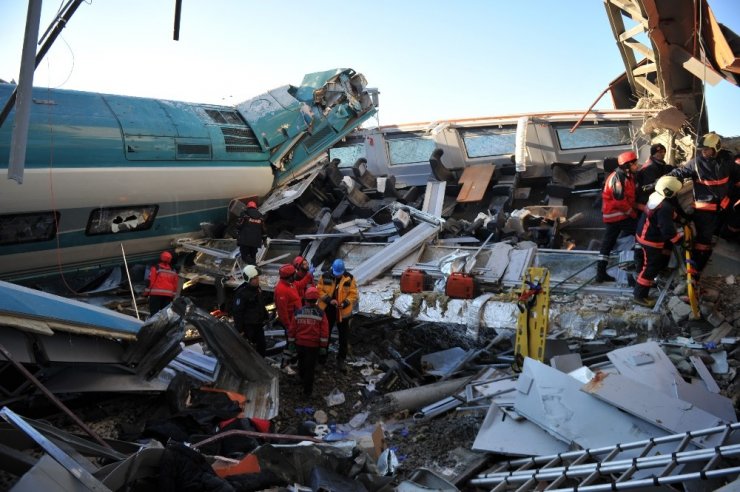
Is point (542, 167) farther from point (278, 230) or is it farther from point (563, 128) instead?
point (278, 230)

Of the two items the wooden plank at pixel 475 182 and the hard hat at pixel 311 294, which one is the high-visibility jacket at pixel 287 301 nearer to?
the hard hat at pixel 311 294

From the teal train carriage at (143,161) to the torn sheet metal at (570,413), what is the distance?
6.21 m

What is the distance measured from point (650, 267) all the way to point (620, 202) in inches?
35.4

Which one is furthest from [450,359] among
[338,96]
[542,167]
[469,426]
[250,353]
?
[338,96]

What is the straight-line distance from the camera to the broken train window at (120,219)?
323 inches

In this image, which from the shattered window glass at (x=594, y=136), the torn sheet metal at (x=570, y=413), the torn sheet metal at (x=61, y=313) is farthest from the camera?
the shattered window glass at (x=594, y=136)

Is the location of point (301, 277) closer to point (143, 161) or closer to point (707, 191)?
point (143, 161)

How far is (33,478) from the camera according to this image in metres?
2.61

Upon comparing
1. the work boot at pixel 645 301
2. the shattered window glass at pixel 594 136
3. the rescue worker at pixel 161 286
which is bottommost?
the rescue worker at pixel 161 286

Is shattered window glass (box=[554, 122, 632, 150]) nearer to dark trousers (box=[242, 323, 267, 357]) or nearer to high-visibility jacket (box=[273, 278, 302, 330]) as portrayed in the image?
high-visibility jacket (box=[273, 278, 302, 330])

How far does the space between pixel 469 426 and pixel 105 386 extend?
318cm

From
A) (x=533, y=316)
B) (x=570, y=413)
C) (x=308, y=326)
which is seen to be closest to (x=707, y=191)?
(x=533, y=316)

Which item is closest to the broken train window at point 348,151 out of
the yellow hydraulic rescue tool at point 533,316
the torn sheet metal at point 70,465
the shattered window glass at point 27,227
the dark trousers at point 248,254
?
the dark trousers at point 248,254

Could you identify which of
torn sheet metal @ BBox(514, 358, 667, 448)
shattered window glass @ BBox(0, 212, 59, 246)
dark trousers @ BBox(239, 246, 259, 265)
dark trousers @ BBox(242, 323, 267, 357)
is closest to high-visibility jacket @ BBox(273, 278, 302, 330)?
dark trousers @ BBox(242, 323, 267, 357)
